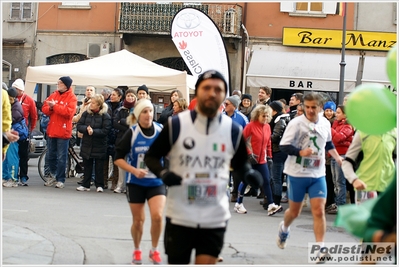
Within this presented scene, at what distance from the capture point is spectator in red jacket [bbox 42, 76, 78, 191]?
552 inches

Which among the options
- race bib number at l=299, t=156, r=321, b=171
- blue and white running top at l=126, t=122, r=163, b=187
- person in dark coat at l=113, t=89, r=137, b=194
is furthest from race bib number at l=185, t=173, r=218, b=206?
person in dark coat at l=113, t=89, r=137, b=194

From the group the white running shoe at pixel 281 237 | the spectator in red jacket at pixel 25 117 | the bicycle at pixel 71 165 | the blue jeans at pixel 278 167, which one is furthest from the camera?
the bicycle at pixel 71 165

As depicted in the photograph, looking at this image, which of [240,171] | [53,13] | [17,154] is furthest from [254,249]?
[53,13]

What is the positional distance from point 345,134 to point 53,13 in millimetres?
20204

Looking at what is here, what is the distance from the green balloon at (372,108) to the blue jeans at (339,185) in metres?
7.42

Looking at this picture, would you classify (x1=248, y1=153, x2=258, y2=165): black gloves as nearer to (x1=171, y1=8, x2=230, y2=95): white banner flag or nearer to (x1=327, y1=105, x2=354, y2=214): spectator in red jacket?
(x1=327, y1=105, x2=354, y2=214): spectator in red jacket

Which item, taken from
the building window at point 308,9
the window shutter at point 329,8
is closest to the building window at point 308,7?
the building window at point 308,9

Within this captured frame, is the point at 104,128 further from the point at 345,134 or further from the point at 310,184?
the point at 310,184

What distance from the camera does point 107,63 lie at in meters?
17.8

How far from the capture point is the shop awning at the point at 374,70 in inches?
998

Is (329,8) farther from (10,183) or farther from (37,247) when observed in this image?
(37,247)

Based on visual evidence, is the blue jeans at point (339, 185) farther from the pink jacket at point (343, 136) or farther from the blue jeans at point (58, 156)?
the blue jeans at point (58, 156)

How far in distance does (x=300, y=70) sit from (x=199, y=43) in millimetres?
10491

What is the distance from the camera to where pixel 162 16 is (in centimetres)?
2866
